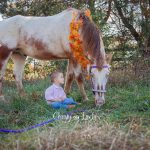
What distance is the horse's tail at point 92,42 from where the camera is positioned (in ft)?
23.0

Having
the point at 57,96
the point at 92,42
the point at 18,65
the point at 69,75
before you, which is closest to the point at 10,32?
the point at 18,65

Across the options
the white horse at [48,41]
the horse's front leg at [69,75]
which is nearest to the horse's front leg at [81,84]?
the white horse at [48,41]

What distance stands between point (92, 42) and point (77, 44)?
0.93ft

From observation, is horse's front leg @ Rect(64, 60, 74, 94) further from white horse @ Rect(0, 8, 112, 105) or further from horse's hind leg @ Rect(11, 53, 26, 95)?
horse's hind leg @ Rect(11, 53, 26, 95)

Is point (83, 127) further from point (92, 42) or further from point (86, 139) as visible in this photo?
point (92, 42)

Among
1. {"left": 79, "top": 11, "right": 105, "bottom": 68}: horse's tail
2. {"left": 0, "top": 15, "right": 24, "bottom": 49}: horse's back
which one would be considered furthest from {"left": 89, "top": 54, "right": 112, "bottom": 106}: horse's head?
{"left": 0, "top": 15, "right": 24, "bottom": 49}: horse's back

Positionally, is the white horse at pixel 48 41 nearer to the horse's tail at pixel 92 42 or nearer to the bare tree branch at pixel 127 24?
the horse's tail at pixel 92 42

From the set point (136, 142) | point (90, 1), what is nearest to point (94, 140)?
point (136, 142)

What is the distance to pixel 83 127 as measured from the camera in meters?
4.82

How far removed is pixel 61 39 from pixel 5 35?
1.29 metres

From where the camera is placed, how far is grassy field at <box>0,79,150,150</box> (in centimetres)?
418

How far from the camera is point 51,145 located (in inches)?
164

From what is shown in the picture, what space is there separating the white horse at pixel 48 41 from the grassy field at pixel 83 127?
0.95 m

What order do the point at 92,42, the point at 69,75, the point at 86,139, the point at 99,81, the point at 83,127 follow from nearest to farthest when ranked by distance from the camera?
the point at 86,139 < the point at 83,127 < the point at 99,81 < the point at 92,42 < the point at 69,75
